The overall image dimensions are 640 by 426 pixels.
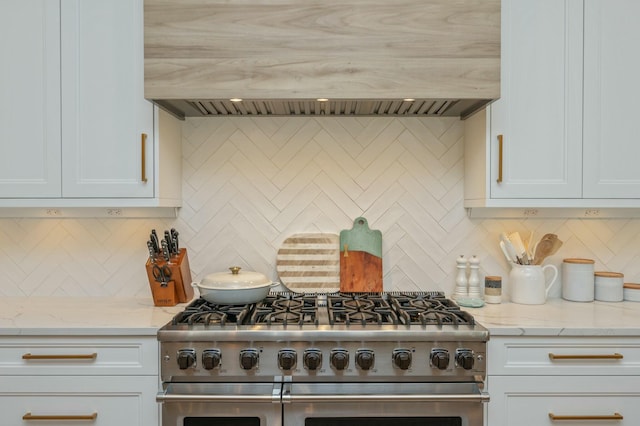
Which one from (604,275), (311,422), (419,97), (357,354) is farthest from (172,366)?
(604,275)

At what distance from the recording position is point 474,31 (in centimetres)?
181

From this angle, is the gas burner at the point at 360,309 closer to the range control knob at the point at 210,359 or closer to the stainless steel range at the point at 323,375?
the stainless steel range at the point at 323,375

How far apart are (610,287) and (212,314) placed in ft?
6.01

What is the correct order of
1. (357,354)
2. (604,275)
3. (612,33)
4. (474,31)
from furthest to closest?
(604,275) → (612,33) → (474,31) → (357,354)

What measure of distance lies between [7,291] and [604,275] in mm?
2921

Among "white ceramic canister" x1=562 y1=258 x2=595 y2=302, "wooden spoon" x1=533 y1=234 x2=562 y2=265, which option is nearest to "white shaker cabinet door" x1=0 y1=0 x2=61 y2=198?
"wooden spoon" x1=533 y1=234 x2=562 y2=265

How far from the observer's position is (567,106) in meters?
1.98

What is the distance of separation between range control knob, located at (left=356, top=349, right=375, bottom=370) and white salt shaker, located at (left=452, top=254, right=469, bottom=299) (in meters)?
0.74

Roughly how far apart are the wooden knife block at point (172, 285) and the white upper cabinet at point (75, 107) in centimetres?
29

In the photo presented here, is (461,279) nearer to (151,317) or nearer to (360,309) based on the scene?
(360,309)

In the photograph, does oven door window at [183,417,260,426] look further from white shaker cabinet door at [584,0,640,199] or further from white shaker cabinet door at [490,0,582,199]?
white shaker cabinet door at [584,0,640,199]

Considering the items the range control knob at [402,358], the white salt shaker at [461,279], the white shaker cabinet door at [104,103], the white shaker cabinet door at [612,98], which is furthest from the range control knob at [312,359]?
the white shaker cabinet door at [612,98]

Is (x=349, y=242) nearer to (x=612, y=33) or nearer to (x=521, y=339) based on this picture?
(x=521, y=339)

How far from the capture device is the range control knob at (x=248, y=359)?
64.4 inches
